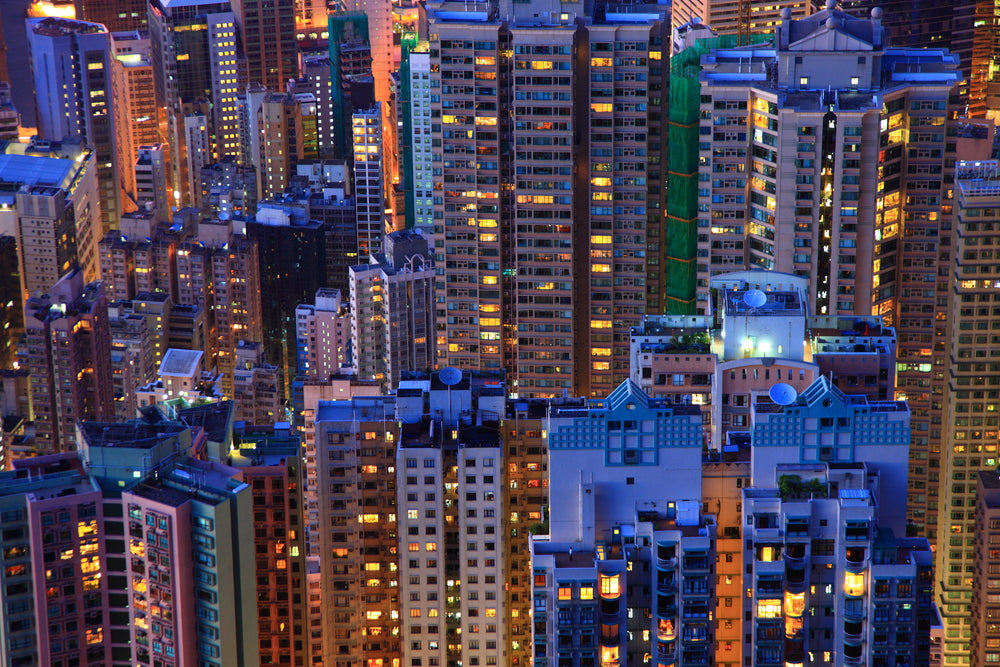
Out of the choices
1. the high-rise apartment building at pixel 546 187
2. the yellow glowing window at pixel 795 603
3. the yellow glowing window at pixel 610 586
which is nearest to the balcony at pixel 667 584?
the yellow glowing window at pixel 610 586

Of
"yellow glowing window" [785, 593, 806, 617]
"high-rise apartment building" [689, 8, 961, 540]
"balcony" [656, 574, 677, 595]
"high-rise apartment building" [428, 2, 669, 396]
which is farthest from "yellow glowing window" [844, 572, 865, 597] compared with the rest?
"high-rise apartment building" [428, 2, 669, 396]

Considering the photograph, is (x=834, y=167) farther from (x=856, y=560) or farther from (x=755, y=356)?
(x=856, y=560)

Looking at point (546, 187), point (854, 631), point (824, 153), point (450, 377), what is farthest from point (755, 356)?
point (546, 187)

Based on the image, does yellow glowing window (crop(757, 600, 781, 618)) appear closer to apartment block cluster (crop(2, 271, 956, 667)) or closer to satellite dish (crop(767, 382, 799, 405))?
apartment block cluster (crop(2, 271, 956, 667))

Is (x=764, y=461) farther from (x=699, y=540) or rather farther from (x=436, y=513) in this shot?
(x=436, y=513)

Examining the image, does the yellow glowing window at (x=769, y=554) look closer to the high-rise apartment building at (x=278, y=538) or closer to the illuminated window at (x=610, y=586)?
the illuminated window at (x=610, y=586)

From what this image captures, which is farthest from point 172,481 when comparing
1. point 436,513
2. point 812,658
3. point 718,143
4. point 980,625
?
point 980,625
